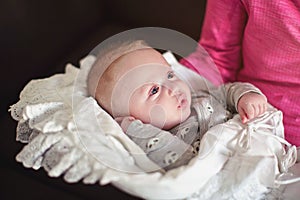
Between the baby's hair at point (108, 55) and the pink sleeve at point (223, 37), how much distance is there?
0.50ft

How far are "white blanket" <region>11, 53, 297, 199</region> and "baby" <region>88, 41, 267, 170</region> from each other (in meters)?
0.03

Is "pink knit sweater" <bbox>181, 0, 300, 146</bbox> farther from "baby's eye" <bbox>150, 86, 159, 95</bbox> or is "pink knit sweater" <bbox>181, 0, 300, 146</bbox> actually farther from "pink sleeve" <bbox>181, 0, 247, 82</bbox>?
"baby's eye" <bbox>150, 86, 159, 95</bbox>

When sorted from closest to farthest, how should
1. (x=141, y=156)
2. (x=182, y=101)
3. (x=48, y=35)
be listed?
(x=141, y=156) → (x=182, y=101) → (x=48, y=35)

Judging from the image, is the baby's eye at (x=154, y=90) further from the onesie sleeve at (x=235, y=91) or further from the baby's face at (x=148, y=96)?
the onesie sleeve at (x=235, y=91)

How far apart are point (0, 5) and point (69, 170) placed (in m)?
0.62

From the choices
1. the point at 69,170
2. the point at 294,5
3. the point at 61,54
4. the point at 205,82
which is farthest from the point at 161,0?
the point at 69,170

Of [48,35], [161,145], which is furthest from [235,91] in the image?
[48,35]

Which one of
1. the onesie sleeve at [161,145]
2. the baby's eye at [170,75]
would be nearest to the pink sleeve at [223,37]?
the baby's eye at [170,75]

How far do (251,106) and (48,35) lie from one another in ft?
2.09

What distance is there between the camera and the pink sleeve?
91cm

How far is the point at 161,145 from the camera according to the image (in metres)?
0.73

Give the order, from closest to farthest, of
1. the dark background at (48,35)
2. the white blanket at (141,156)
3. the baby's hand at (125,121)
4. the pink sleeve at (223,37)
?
1. the white blanket at (141,156)
2. the baby's hand at (125,121)
3. the pink sleeve at (223,37)
4. the dark background at (48,35)

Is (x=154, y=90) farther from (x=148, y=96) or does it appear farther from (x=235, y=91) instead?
(x=235, y=91)

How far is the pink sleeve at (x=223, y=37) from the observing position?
914 millimetres
